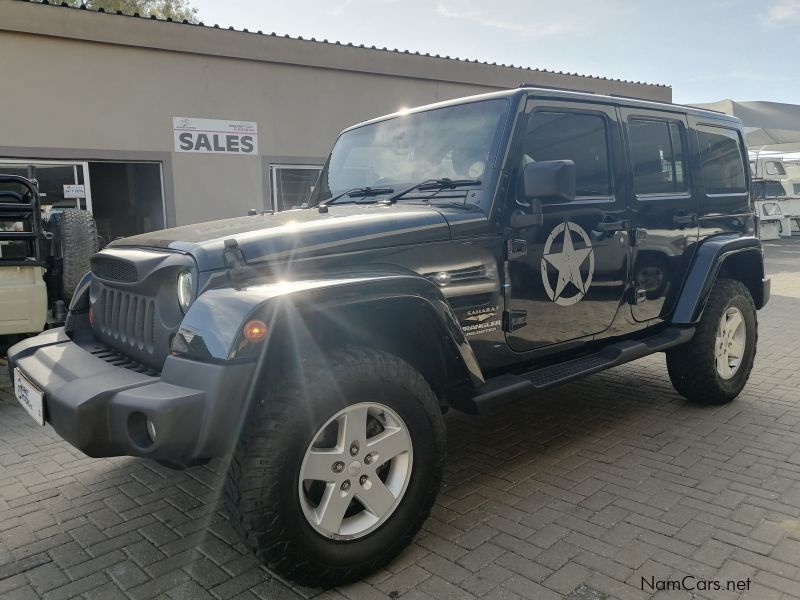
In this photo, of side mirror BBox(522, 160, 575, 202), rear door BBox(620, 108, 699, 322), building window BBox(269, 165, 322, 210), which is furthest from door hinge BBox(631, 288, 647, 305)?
building window BBox(269, 165, 322, 210)

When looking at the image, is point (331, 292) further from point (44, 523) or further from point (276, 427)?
point (44, 523)

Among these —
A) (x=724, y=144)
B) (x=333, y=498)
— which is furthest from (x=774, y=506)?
(x=724, y=144)

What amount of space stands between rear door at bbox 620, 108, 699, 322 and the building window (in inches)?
288

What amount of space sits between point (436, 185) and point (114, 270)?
5.37ft

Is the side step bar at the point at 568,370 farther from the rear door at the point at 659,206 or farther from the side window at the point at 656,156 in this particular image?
the side window at the point at 656,156

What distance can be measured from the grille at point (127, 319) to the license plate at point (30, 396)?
0.38 meters

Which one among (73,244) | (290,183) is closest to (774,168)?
(290,183)

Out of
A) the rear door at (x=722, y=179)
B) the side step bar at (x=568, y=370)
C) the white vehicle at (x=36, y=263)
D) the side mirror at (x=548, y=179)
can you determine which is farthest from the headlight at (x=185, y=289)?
the rear door at (x=722, y=179)

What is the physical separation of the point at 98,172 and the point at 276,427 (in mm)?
9144

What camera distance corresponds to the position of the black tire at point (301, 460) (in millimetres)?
2209

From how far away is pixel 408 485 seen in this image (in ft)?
8.49

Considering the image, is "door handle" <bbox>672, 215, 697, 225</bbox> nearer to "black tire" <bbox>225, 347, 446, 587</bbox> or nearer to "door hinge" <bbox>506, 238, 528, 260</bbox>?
"door hinge" <bbox>506, 238, 528, 260</bbox>

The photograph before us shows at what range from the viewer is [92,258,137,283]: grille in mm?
2791

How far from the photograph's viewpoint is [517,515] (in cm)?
301
